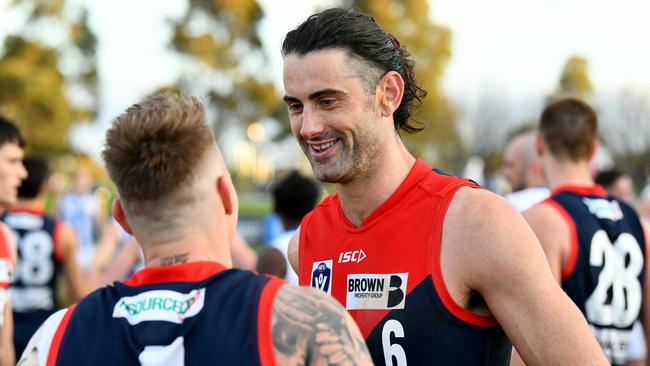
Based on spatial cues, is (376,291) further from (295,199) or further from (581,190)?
(295,199)

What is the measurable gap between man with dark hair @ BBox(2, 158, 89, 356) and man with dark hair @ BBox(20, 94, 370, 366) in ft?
16.4

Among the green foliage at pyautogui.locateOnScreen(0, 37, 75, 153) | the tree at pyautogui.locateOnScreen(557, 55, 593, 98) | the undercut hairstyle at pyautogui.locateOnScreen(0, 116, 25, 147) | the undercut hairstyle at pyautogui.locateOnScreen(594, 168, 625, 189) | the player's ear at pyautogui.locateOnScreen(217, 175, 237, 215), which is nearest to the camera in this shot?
the player's ear at pyautogui.locateOnScreen(217, 175, 237, 215)

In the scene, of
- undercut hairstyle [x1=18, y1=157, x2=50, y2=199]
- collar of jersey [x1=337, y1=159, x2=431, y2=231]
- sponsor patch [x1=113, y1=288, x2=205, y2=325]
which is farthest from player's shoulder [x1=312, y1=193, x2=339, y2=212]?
undercut hairstyle [x1=18, y1=157, x2=50, y2=199]

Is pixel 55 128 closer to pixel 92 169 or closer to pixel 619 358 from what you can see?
pixel 92 169

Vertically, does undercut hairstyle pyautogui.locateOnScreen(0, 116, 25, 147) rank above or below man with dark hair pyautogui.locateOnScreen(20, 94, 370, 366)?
above

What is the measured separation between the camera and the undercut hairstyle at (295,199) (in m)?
6.61

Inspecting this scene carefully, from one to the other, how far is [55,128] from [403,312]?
42450mm

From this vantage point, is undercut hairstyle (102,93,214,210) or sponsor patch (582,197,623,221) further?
sponsor patch (582,197,623,221)

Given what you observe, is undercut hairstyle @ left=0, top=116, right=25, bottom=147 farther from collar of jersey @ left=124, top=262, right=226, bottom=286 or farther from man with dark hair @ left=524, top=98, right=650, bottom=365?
collar of jersey @ left=124, top=262, right=226, bottom=286

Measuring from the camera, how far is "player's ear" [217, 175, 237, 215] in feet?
7.52

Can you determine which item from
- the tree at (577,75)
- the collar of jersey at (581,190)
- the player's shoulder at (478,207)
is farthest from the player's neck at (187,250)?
the tree at (577,75)

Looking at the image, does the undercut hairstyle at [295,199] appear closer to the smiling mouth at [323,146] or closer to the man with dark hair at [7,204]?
the man with dark hair at [7,204]

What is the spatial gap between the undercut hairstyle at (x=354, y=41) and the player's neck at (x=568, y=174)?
1.90m

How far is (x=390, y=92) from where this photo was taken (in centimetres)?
319
